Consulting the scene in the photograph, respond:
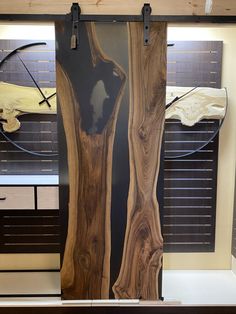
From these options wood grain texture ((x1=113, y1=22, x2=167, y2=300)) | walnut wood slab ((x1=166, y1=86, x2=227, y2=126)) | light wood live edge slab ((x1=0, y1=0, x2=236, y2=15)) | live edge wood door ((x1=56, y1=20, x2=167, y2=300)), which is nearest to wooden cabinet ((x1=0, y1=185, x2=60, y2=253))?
live edge wood door ((x1=56, y1=20, x2=167, y2=300))

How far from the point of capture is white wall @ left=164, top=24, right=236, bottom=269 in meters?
2.65

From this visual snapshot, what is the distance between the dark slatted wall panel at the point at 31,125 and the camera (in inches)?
103

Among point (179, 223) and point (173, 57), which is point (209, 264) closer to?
point (179, 223)

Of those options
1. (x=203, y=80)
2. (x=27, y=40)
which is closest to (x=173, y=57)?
(x=203, y=80)

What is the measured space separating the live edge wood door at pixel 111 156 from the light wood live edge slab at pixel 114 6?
9cm

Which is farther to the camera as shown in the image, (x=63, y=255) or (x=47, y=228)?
(x=47, y=228)

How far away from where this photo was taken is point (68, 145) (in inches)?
81.4

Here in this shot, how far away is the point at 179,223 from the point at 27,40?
219 centimetres

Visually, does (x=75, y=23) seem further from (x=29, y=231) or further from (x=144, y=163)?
(x=29, y=231)

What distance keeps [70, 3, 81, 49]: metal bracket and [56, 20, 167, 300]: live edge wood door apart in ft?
0.11

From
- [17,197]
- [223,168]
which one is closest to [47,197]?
[17,197]

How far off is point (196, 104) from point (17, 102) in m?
1.59

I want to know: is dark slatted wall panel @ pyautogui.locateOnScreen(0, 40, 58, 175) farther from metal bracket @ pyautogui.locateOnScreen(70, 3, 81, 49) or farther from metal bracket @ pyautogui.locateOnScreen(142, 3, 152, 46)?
metal bracket @ pyautogui.locateOnScreen(142, 3, 152, 46)

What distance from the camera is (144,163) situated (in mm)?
2096
